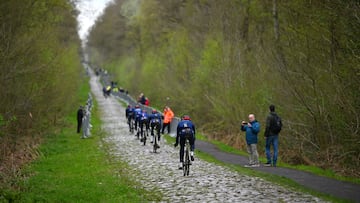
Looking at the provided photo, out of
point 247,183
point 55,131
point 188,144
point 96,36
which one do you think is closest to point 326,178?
point 247,183

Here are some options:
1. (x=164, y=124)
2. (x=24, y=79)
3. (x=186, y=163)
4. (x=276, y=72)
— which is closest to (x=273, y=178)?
(x=186, y=163)

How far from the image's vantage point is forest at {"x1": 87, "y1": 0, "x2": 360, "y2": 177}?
16.6m

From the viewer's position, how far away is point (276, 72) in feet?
72.3

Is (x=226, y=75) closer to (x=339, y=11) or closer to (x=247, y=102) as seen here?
(x=247, y=102)

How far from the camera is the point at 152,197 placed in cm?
1186

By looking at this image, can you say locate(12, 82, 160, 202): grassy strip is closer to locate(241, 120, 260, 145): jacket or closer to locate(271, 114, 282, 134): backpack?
locate(241, 120, 260, 145): jacket

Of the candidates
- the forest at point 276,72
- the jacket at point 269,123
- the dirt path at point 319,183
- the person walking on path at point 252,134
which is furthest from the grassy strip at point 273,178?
the forest at point 276,72

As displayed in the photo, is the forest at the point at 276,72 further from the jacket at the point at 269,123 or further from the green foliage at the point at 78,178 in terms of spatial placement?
the green foliage at the point at 78,178

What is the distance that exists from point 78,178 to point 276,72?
35.1 feet

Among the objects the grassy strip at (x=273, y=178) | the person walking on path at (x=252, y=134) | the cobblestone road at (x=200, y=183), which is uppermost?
the person walking on path at (x=252, y=134)

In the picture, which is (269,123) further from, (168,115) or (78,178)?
(168,115)

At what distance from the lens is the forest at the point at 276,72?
54.6 feet

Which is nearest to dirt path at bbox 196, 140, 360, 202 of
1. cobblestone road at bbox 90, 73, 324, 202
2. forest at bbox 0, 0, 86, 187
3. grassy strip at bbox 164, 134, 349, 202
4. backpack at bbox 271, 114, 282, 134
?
grassy strip at bbox 164, 134, 349, 202

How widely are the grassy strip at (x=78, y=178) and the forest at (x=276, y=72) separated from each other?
13.6ft
